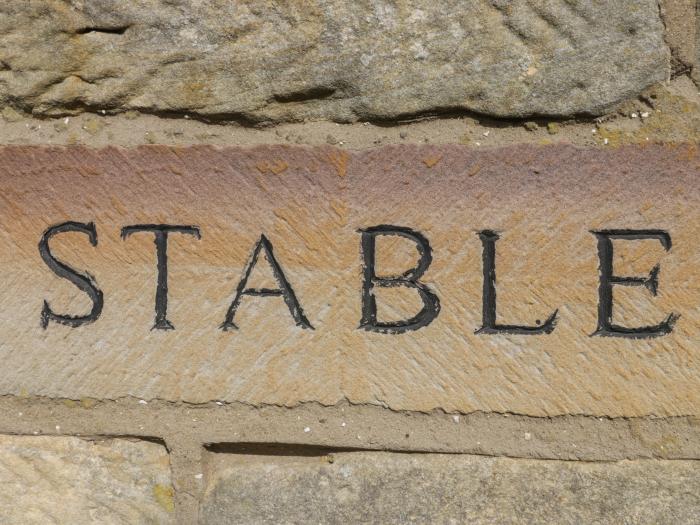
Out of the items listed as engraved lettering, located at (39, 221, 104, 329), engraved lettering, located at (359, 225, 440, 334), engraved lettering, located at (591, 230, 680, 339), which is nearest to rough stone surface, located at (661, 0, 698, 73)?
engraved lettering, located at (591, 230, 680, 339)

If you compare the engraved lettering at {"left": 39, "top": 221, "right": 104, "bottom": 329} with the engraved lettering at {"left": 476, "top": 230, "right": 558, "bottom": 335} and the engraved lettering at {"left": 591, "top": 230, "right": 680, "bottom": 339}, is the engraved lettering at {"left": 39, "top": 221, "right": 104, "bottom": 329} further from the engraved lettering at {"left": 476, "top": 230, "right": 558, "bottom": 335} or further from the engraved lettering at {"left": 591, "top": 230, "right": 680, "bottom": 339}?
the engraved lettering at {"left": 591, "top": 230, "right": 680, "bottom": 339}

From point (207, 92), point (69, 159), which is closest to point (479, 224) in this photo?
point (207, 92)

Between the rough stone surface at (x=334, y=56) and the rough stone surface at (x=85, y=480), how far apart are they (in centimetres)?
36

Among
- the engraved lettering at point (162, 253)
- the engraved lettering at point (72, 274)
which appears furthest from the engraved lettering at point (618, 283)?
the engraved lettering at point (72, 274)

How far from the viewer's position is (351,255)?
73 cm

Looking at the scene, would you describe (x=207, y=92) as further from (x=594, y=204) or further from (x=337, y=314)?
(x=594, y=204)

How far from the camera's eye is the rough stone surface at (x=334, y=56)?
0.68 metres

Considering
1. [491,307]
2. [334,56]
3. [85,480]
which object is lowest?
[85,480]

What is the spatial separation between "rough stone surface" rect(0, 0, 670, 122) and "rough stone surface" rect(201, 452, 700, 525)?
35 cm

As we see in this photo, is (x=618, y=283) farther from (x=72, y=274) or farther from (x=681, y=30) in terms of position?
(x=72, y=274)

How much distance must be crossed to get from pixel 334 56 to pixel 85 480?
52cm

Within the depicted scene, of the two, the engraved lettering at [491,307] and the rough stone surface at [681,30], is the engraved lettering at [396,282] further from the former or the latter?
the rough stone surface at [681,30]

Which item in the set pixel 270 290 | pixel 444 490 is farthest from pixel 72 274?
pixel 444 490

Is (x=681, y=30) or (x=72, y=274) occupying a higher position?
(x=681, y=30)
